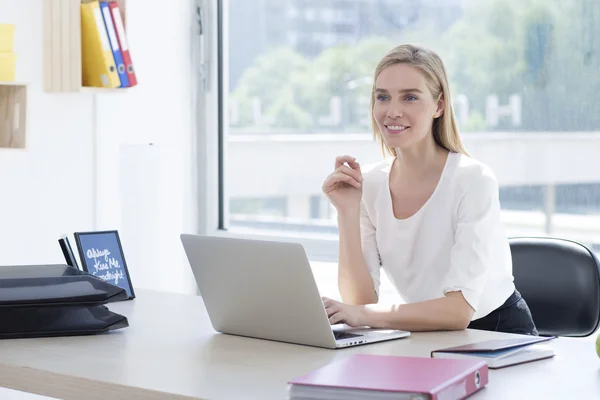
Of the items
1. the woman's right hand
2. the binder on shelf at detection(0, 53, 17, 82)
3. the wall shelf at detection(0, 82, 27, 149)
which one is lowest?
the woman's right hand

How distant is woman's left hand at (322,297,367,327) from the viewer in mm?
1967

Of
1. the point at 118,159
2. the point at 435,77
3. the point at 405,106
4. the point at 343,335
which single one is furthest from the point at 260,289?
the point at 118,159

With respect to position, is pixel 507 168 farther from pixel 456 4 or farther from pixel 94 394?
pixel 94 394

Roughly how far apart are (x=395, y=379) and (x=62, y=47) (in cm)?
221

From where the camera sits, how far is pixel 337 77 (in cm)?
382

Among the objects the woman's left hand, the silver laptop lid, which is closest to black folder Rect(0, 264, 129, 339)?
the silver laptop lid

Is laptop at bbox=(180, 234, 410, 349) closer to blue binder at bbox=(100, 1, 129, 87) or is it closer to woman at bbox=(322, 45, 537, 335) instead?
woman at bbox=(322, 45, 537, 335)

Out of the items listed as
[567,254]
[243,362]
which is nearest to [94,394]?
[243,362]

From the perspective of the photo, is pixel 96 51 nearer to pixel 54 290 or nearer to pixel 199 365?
pixel 54 290

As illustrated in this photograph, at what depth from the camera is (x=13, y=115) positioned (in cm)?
296

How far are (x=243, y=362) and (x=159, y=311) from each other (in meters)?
0.57

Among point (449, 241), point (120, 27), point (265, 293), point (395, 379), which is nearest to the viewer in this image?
point (395, 379)

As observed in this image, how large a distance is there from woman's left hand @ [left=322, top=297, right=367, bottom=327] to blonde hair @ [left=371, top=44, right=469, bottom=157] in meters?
0.69

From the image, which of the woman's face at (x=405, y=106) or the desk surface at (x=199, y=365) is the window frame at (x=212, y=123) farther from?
the desk surface at (x=199, y=365)
